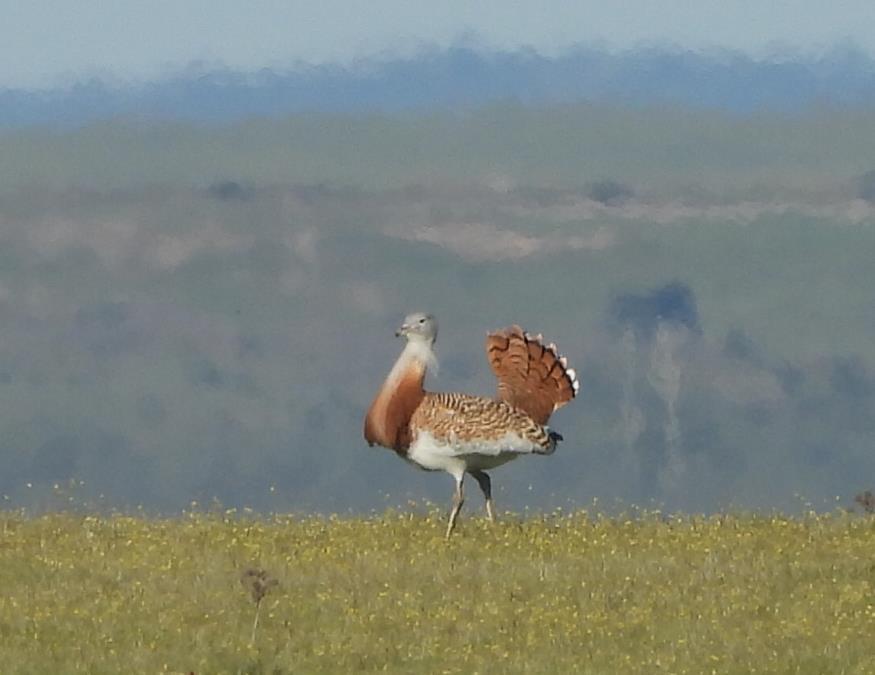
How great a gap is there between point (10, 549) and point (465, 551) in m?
4.12

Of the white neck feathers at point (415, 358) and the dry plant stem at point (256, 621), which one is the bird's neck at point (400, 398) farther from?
the dry plant stem at point (256, 621)

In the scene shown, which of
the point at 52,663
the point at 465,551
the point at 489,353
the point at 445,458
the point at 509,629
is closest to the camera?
the point at 52,663

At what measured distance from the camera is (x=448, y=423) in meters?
20.1

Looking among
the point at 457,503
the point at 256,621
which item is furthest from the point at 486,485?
the point at 256,621

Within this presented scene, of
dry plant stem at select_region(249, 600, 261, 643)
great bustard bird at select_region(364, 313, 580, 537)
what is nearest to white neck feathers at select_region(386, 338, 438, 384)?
great bustard bird at select_region(364, 313, 580, 537)

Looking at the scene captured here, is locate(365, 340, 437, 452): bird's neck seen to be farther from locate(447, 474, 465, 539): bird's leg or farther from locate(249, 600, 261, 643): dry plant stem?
locate(249, 600, 261, 643): dry plant stem

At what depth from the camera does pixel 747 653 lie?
45.5 feet

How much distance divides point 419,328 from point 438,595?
202 inches

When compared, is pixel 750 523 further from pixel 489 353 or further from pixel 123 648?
pixel 123 648

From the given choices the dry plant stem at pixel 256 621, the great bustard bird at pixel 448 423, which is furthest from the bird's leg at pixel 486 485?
the dry plant stem at pixel 256 621

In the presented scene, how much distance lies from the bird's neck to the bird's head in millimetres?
51

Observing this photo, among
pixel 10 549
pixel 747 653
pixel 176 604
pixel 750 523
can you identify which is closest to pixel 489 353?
pixel 750 523

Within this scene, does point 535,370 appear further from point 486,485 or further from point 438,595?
point 438,595

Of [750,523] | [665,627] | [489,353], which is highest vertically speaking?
[489,353]
